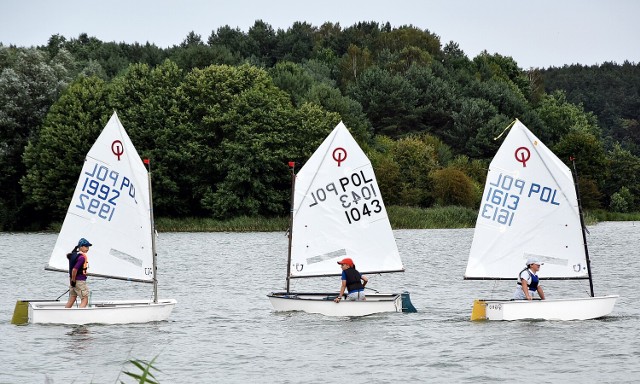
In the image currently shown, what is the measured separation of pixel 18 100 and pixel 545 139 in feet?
194

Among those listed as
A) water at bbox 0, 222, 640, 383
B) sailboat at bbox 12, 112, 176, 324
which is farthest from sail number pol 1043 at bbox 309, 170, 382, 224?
sailboat at bbox 12, 112, 176, 324

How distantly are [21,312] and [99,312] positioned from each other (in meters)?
2.96

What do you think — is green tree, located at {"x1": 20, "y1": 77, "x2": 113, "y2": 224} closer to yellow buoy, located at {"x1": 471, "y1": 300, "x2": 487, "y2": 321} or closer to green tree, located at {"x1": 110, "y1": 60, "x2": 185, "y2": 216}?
green tree, located at {"x1": 110, "y1": 60, "x2": 185, "y2": 216}

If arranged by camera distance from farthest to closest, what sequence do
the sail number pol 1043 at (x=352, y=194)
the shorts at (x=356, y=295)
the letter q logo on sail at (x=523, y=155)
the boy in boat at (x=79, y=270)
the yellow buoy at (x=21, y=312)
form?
the sail number pol 1043 at (x=352, y=194) → the yellow buoy at (x=21, y=312) → the shorts at (x=356, y=295) → the letter q logo on sail at (x=523, y=155) → the boy in boat at (x=79, y=270)

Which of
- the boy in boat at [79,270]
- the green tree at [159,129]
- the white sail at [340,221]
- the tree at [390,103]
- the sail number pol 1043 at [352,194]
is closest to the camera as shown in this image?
the boy in boat at [79,270]

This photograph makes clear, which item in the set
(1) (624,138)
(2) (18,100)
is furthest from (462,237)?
(1) (624,138)

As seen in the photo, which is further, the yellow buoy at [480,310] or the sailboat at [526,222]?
the yellow buoy at [480,310]

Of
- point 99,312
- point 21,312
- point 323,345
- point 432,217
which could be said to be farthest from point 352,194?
point 432,217

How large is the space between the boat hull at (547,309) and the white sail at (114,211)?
8924 mm

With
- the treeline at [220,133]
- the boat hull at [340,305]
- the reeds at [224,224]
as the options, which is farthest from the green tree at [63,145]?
the boat hull at [340,305]

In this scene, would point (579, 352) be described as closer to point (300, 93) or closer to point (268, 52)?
point (300, 93)

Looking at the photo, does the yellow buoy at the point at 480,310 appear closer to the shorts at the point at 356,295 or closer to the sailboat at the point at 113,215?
the shorts at the point at 356,295

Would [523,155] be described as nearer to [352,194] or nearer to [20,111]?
[352,194]

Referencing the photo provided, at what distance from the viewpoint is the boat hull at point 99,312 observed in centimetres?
2677
